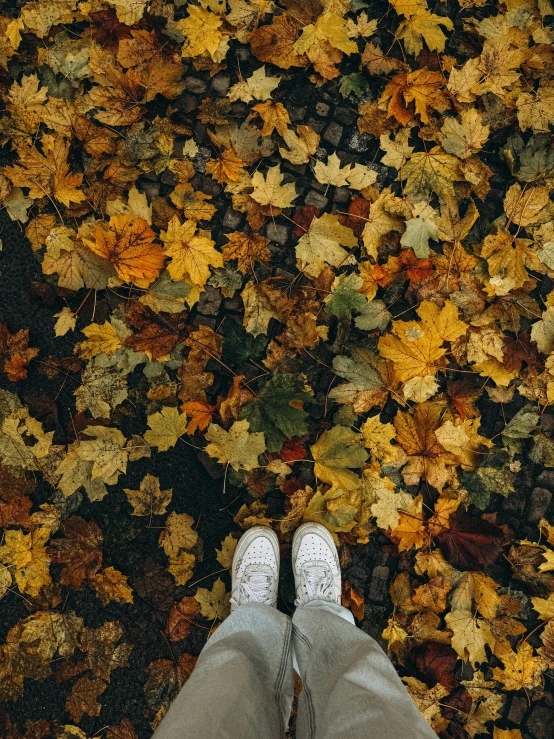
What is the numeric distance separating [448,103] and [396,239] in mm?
612

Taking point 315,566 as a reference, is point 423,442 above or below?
above

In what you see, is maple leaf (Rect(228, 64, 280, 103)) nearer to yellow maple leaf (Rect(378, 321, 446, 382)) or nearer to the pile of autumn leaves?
the pile of autumn leaves

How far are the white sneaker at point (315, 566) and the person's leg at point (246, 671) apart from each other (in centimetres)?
11

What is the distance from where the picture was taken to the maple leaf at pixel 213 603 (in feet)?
6.60

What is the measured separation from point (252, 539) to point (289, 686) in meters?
0.57

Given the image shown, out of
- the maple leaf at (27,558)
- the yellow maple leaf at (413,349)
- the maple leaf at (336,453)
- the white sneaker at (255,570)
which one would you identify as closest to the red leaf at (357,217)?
the yellow maple leaf at (413,349)

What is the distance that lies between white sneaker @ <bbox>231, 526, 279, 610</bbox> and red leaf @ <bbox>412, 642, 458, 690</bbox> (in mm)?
642

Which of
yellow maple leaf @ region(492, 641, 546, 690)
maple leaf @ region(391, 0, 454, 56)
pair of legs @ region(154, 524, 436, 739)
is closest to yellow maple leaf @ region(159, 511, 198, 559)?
pair of legs @ region(154, 524, 436, 739)

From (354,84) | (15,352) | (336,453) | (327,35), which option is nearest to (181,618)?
(336,453)

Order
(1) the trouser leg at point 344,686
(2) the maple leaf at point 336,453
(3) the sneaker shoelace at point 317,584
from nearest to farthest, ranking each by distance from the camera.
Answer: (1) the trouser leg at point 344,686 < (3) the sneaker shoelace at point 317,584 < (2) the maple leaf at point 336,453

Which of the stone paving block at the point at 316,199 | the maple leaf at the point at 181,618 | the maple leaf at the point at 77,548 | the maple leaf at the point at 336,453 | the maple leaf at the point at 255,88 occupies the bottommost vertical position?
the maple leaf at the point at 181,618

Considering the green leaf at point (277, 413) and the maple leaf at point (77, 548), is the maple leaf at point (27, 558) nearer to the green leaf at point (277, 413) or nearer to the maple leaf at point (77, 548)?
the maple leaf at point (77, 548)

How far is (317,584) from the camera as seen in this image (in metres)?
1.90

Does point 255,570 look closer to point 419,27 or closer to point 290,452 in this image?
point 290,452
